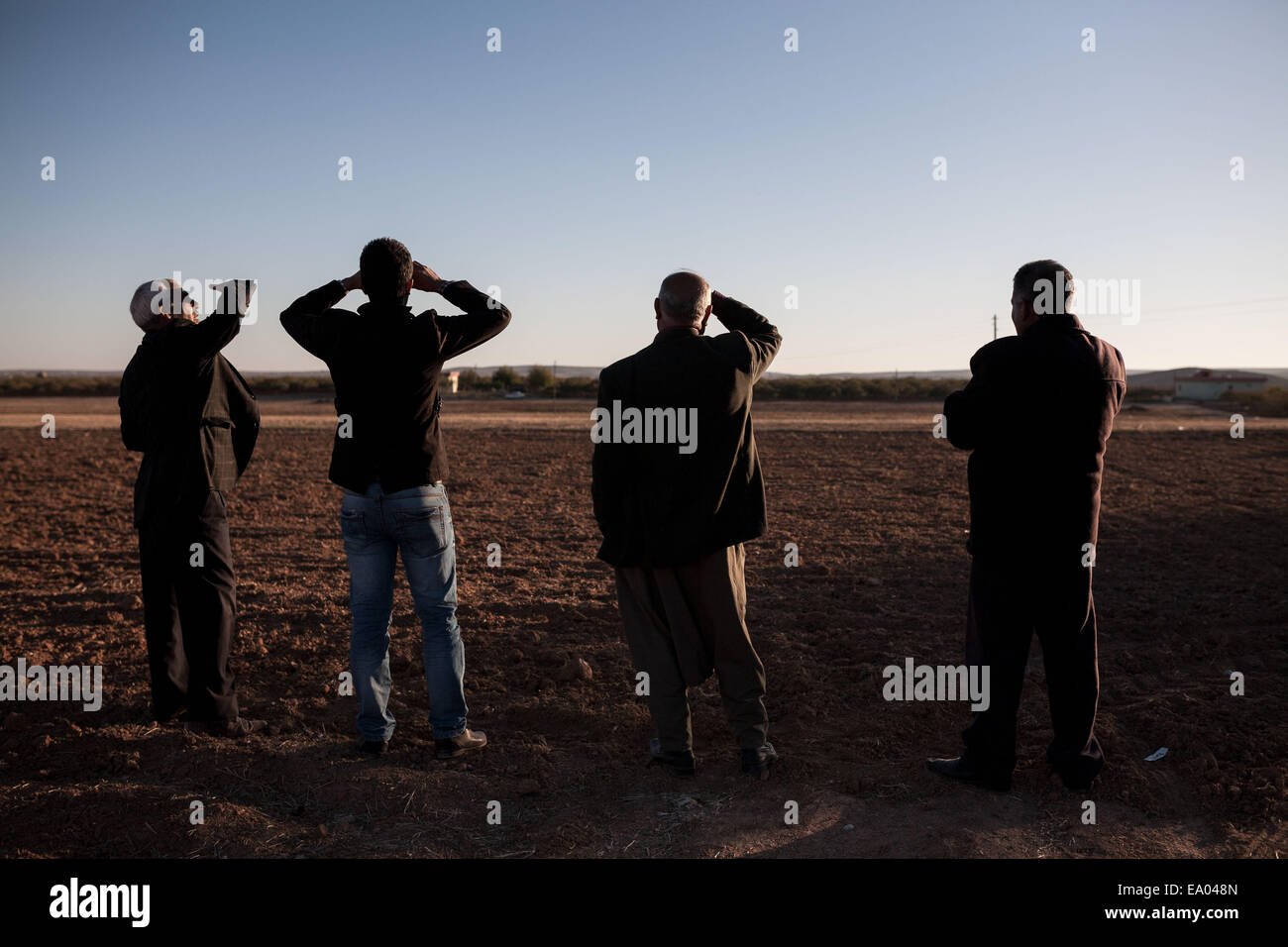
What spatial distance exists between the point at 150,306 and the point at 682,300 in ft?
7.70

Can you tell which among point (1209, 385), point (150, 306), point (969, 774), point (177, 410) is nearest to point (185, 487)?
point (177, 410)

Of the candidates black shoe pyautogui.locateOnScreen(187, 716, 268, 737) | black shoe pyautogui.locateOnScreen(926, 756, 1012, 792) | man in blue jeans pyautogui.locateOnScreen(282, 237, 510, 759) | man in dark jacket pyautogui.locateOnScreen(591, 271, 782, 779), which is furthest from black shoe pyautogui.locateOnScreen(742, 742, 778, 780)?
black shoe pyautogui.locateOnScreen(187, 716, 268, 737)

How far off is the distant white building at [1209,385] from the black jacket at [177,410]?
231 ft

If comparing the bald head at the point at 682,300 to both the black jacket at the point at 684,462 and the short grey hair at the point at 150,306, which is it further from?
the short grey hair at the point at 150,306

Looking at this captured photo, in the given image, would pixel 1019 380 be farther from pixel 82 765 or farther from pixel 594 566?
pixel 594 566

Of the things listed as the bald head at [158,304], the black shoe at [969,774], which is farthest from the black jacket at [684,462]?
the bald head at [158,304]

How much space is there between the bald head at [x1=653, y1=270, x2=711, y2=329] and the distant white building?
228 feet

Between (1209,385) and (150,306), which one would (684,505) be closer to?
(150,306)

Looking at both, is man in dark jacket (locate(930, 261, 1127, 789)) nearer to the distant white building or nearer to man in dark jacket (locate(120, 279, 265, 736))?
man in dark jacket (locate(120, 279, 265, 736))

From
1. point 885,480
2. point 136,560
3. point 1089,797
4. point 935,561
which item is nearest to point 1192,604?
point 935,561

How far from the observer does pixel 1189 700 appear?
178 inches

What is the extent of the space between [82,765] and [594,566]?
181 inches

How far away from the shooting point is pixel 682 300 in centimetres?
354
